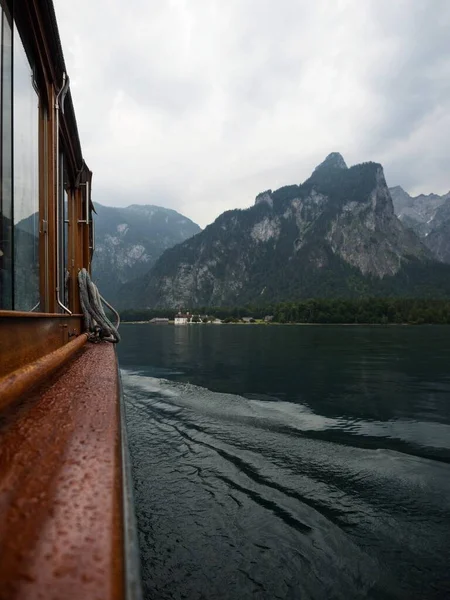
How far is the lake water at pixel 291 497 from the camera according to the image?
3230 millimetres

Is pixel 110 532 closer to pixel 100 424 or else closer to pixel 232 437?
pixel 100 424

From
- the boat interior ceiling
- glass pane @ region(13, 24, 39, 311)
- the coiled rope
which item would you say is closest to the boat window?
the boat interior ceiling

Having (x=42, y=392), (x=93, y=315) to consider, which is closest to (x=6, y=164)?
(x=42, y=392)

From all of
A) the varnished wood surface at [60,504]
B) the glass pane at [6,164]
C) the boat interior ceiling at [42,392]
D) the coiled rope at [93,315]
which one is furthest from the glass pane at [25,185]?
the coiled rope at [93,315]

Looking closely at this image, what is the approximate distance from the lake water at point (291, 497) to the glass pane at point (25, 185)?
8.42ft

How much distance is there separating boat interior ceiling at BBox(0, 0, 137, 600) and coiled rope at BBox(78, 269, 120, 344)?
35.0 inches

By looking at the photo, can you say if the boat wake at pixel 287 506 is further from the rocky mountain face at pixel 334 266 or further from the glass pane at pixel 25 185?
the rocky mountain face at pixel 334 266

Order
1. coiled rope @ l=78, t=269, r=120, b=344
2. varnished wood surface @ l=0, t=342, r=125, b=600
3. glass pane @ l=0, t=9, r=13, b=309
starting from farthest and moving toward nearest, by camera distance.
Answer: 1. coiled rope @ l=78, t=269, r=120, b=344
2. glass pane @ l=0, t=9, r=13, b=309
3. varnished wood surface @ l=0, t=342, r=125, b=600

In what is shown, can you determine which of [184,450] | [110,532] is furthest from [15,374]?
[184,450]

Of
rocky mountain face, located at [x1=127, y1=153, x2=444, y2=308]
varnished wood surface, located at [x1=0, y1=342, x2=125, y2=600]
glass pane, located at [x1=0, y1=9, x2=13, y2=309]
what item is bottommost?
varnished wood surface, located at [x1=0, y1=342, x2=125, y2=600]

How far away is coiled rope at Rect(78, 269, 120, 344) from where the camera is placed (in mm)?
6055

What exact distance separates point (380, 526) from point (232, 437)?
10.3ft

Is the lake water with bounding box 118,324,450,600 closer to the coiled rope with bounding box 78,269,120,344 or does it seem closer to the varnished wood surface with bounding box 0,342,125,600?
the coiled rope with bounding box 78,269,120,344

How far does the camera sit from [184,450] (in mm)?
6215
